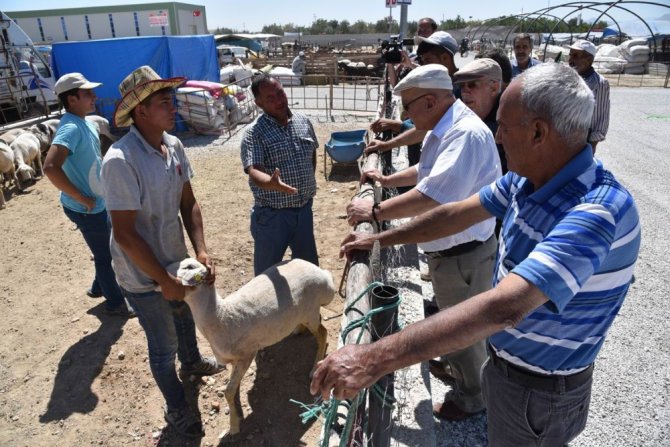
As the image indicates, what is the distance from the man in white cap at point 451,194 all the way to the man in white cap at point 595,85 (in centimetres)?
356

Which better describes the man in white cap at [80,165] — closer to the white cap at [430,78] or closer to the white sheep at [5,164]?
the white cap at [430,78]

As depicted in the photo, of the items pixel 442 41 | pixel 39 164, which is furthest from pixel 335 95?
pixel 442 41

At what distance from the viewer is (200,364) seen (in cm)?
385

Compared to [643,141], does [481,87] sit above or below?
above

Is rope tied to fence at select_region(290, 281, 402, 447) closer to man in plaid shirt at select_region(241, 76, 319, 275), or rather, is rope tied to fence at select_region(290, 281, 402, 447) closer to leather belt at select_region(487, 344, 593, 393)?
leather belt at select_region(487, 344, 593, 393)

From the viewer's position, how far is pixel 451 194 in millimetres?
2387

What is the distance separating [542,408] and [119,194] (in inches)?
99.8

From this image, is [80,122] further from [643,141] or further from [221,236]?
[643,141]

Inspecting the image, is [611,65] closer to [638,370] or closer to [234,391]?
[638,370]

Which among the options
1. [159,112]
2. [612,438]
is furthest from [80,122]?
[612,438]

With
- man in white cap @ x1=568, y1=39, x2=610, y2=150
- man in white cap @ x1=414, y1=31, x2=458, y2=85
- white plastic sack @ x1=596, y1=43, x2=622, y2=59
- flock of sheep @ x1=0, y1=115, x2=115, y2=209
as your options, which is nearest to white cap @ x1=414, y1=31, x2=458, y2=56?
man in white cap @ x1=414, y1=31, x2=458, y2=85

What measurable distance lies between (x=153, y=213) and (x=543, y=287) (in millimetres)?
2494

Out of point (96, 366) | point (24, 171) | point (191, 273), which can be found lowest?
point (96, 366)

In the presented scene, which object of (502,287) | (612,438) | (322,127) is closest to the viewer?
(502,287)
